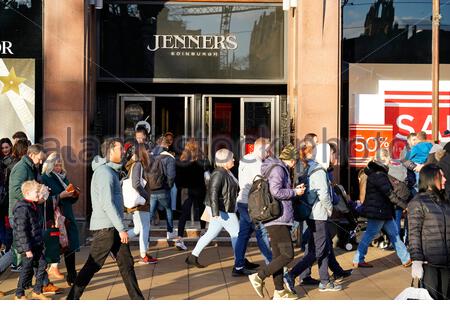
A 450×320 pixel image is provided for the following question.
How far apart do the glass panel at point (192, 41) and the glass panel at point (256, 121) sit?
725 mm

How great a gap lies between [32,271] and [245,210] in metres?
2.98

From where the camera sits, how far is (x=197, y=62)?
46.7ft

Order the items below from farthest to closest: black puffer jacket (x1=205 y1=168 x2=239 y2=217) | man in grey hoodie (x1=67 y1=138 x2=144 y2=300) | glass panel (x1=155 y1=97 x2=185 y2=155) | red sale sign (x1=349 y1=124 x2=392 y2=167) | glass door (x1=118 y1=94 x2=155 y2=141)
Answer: glass panel (x1=155 y1=97 x2=185 y2=155) < glass door (x1=118 y1=94 x2=155 y2=141) < red sale sign (x1=349 y1=124 x2=392 y2=167) < black puffer jacket (x1=205 y1=168 x2=239 y2=217) < man in grey hoodie (x1=67 y1=138 x2=144 y2=300)

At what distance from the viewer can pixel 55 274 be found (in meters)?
10.1

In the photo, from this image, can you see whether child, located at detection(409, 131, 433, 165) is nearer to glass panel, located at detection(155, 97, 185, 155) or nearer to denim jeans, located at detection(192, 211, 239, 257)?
denim jeans, located at detection(192, 211, 239, 257)

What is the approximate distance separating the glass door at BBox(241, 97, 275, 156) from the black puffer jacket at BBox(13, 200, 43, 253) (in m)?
6.68

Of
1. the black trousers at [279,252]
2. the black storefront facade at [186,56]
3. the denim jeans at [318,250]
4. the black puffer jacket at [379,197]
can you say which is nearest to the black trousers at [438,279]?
the black trousers at [279,252]

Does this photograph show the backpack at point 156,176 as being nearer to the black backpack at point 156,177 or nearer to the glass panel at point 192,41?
the black backpack at point 156,177

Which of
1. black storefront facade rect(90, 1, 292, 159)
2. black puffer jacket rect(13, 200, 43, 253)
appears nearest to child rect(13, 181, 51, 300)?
black puffer jacket rect(13, 200, 43, 253)

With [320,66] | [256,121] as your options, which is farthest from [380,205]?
[256,121]

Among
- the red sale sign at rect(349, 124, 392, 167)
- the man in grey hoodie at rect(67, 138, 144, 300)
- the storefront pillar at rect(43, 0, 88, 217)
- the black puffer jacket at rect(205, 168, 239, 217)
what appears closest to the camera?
the man in grey hoodie at rect(67, 138, 144, 300)

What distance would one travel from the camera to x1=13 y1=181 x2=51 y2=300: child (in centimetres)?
845

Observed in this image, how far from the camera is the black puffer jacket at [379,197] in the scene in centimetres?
1070
